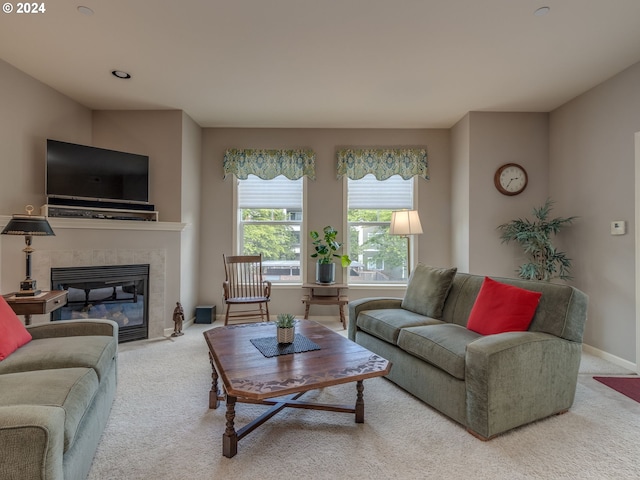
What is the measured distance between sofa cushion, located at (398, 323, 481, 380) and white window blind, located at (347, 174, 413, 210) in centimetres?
236

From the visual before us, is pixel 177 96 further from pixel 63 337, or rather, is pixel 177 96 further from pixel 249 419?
pixel 249 419

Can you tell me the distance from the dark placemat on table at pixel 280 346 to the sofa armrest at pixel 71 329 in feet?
3.30

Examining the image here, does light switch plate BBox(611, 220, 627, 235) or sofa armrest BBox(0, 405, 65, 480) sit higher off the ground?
light switch plate BBox(611, 220, 627, 235)

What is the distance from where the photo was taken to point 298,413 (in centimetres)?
208

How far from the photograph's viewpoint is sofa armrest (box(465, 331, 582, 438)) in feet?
5.88

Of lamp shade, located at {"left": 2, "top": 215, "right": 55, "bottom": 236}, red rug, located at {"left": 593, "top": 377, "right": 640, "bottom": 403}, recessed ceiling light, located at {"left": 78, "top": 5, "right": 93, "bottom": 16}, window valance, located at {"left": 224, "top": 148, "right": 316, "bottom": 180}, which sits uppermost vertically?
recessed ceiling light, located at {"left": 78, "top": 5, "right": 93, "bottom": 16}

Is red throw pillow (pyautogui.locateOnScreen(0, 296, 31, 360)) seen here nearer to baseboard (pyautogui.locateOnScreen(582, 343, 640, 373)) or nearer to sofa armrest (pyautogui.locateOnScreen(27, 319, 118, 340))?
sofa armrest (pyautogui.locateOnScreen(27, 319, 118, 340))

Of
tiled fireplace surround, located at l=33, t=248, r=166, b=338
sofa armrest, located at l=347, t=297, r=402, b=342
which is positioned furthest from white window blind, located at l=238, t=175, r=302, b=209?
sofa armrest, located at l=347, t=297, r=402, b=342

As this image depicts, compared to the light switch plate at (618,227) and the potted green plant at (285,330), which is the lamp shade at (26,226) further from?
the light switch plate at (618,227)

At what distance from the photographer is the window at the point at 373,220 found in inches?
180

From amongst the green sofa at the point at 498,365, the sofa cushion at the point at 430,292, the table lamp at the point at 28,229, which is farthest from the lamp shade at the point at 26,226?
the sofa cushion at the point at 430,292

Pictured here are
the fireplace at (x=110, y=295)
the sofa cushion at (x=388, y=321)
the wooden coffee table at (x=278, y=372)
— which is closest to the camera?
the wooden coffee table at (x=278, y=372)

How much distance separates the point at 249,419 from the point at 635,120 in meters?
4.01

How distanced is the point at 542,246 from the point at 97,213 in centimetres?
484
